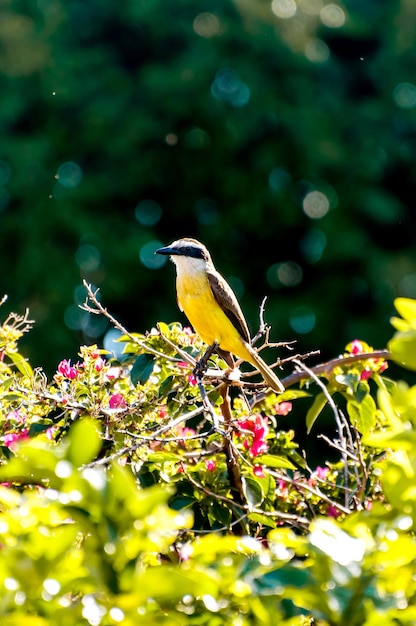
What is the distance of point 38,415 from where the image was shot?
3006mm

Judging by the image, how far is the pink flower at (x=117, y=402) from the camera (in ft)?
9.96

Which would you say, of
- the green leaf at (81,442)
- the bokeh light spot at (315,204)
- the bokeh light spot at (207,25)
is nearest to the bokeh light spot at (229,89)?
the bokeh light spot at (207,25)

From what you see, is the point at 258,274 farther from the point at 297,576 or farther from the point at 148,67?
the point at 297,576

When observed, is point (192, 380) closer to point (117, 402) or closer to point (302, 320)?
point (117, 402)

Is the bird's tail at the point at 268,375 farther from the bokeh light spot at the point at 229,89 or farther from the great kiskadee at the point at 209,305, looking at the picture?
the bokeh light spot at the point at 229,89

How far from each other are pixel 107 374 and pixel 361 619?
1923 millimetres

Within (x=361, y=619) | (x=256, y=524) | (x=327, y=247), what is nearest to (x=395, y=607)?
(x=361, y=619)

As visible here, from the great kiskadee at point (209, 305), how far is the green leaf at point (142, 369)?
116 cm

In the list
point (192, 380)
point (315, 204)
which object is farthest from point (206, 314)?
point (315, 204)

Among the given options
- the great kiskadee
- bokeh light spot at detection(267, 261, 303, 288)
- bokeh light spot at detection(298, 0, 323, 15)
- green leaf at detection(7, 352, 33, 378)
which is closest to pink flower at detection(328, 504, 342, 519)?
green leaf at detection(7, 352, 33, 378)

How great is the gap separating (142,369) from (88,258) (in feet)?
36.3

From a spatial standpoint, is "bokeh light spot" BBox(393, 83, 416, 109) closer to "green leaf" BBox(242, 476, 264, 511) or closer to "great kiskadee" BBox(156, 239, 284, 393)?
"great kiskadee" BBox(156, 239, 284, 393)

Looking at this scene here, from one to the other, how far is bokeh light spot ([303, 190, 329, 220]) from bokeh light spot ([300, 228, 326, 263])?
0.79 ft

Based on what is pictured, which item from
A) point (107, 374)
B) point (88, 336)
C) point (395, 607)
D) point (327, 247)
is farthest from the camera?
point (327, 247)
